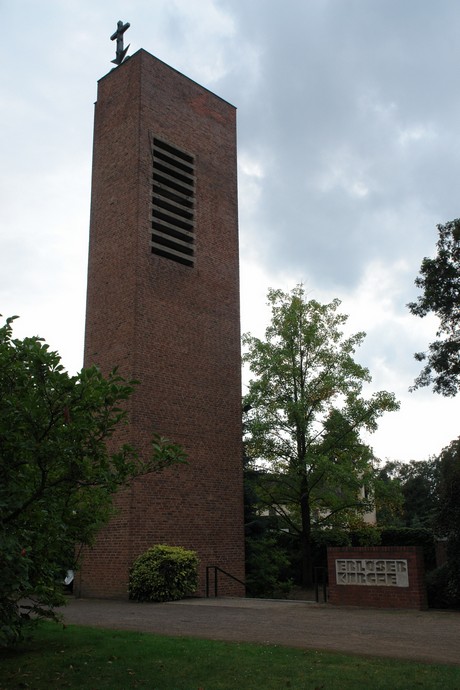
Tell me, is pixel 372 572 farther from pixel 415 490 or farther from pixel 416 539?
pixel 415 490

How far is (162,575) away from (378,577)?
5.12 metres

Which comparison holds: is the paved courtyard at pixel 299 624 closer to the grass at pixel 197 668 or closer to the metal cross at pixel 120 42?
the grass at pixel 197 668

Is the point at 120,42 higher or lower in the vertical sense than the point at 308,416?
higher

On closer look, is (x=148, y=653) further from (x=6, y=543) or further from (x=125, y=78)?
(x=125, y=78)

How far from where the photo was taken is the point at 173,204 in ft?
64.6

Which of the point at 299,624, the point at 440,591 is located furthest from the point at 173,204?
the point at 299,624

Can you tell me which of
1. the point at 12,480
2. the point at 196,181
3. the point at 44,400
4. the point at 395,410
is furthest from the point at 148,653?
the point at 196,181

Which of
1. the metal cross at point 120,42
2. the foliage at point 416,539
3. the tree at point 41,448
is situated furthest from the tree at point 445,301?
the tree at point 41,448

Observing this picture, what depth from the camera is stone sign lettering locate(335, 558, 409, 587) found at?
1286 centimetres

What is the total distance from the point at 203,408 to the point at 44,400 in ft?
42.8

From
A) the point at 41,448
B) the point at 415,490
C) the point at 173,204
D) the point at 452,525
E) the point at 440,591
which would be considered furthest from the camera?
the point at 415,490

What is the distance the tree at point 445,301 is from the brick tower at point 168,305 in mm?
9301

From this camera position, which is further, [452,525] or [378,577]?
[452,525]

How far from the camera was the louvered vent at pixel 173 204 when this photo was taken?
19.3 metres
